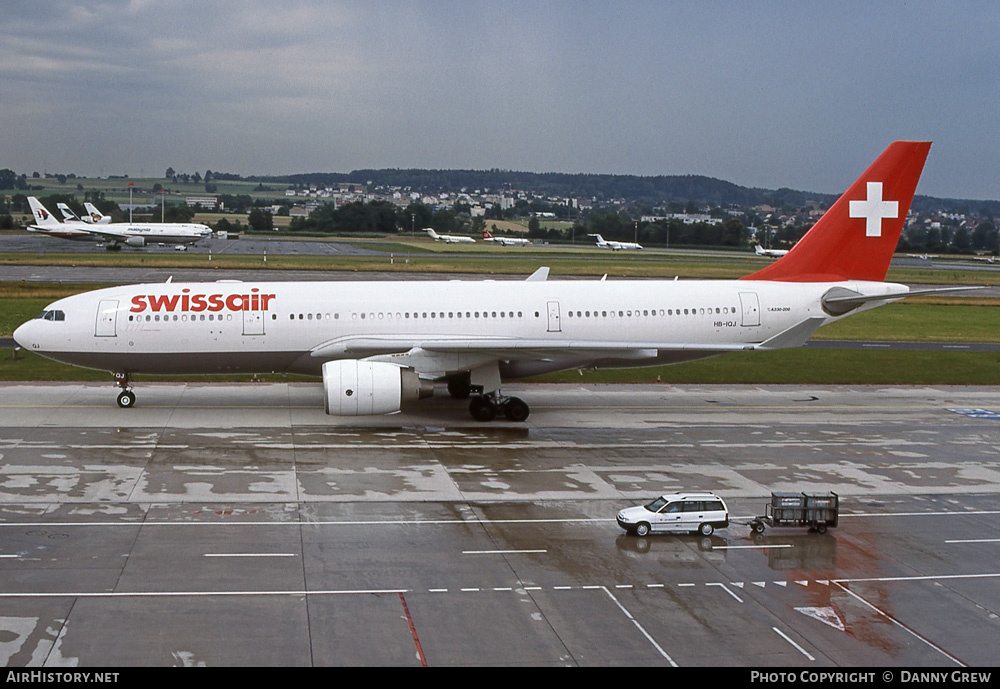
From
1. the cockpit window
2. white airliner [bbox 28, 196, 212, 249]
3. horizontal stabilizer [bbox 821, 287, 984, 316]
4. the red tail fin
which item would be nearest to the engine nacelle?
the cockpit window

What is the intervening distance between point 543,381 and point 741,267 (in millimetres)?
75958

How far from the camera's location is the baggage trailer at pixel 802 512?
2359 centimetres

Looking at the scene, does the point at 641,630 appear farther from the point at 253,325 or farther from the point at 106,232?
the point at 106,232

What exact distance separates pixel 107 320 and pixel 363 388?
10.3 metres

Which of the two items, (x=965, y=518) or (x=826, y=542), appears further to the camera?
(x=965, y=518)

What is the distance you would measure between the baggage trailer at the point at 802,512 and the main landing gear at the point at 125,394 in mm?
23310

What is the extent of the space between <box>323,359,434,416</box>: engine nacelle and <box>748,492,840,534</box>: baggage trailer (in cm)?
1295

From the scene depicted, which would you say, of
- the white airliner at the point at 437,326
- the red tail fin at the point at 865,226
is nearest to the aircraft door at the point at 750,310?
the white airliner at the point at 437,326

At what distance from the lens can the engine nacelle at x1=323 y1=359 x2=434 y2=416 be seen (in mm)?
31547

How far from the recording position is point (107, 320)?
1377 inches

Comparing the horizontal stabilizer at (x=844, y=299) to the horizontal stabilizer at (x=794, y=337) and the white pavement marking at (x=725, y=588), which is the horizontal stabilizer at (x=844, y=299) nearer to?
the horizontal stabilizer at (x=794, y=337)

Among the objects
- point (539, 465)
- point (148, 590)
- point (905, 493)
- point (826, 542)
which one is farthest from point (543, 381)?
point (148, 590)

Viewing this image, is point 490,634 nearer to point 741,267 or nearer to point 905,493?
point 905,493
